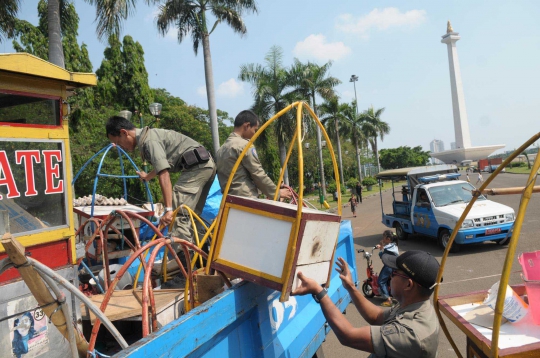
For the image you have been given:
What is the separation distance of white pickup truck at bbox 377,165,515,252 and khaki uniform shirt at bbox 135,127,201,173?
23.8ft

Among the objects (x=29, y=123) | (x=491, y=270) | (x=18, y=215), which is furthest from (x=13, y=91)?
(x=491, y=270)

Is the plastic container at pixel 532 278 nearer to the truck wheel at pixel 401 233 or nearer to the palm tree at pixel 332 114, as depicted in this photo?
the truck wheel at pixel 401 233

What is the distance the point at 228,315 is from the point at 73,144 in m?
18.0

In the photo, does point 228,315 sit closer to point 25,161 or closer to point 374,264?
point 25,161

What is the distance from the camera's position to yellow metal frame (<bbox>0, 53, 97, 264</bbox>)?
7.03 ft

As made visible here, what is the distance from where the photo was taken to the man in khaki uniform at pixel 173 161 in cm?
370

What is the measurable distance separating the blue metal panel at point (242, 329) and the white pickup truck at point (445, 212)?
7242 millimetres

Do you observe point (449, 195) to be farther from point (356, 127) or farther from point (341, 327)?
point (356, 127)

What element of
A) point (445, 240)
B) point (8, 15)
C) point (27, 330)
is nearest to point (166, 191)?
point (27, 330)

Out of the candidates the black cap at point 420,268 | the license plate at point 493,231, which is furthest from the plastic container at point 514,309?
the license plate at point 493,231

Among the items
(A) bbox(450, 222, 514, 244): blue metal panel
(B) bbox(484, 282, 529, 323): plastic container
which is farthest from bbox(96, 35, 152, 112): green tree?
(B) bbox(484, 282, 529, 323): plastic container

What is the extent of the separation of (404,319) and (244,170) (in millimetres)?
2037

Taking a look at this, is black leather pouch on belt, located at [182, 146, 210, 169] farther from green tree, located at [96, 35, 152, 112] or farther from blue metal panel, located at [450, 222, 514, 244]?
green tree, located at [96, 35, 152, 112]

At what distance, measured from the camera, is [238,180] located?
3.84 m
